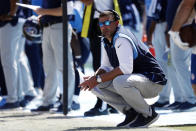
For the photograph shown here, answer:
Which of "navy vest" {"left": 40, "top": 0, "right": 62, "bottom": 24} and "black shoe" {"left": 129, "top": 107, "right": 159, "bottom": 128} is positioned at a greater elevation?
"navy vest" {"left": 40, "top": 0, "right": 62, "bottom": 24}

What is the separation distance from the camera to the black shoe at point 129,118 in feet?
24.1

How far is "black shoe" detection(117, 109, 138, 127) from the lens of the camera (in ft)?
24.1

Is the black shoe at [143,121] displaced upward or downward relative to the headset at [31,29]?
downward

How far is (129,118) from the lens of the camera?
7395 mm

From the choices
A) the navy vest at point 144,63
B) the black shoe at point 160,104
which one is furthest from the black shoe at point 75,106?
the navy vest at point 144,63

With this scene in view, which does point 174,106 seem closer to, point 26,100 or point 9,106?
point 9,106

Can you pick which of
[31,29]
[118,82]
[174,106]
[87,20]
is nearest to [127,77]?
[118,82]

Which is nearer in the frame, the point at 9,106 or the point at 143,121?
the point at 143,121

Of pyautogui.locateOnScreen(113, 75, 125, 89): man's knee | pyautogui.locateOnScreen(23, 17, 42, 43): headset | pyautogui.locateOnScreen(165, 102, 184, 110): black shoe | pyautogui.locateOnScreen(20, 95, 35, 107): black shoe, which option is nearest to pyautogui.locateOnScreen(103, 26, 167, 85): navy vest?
pyautogui.locateOnScreen(113, 75, 125, 89): man's knee

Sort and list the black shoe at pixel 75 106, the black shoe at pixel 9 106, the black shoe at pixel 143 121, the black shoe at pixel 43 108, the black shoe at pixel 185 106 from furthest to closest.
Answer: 1. the black shoe at pixel 9 106
2. the black shoe at pixel 75 106
3. the black shoe at pixel 43 108
4. the black shoe at pixel 185 106
5. the black shoe at pixel 143 121

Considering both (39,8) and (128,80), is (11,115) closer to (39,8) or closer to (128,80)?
(39,8)

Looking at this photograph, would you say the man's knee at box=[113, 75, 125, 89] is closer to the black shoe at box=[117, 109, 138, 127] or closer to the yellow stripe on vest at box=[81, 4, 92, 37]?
the black shoe at box=[117, 109, 138, 127]

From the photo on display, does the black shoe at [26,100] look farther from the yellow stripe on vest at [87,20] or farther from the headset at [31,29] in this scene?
the yellow stripe on vest at [87,20]

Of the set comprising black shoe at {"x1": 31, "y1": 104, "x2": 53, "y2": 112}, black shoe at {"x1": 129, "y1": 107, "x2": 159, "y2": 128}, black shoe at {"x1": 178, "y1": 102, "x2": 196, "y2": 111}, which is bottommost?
black shoe at {"x1": 31, "y1": 104, "x2": 53, "y2": 112}
